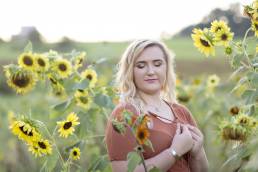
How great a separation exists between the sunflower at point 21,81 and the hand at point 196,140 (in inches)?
40.3

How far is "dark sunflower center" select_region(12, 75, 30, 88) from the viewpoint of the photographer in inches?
128

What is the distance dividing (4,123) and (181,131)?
3.79 metres

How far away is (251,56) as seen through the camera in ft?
9.35

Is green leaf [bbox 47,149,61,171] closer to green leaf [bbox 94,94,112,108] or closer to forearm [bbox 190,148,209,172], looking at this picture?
green leaf [bbox 94,94,112,108]

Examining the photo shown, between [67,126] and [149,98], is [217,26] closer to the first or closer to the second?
[149,98]

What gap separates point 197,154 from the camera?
2602 millimetres

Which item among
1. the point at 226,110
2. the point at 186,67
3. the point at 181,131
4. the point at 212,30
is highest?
the point at 212,30

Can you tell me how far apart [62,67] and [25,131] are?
67 centimetres

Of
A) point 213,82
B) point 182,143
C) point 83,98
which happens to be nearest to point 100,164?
point 83,98

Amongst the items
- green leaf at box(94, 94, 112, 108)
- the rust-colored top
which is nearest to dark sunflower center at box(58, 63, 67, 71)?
green leaf at box(94, 94, 112, 108)

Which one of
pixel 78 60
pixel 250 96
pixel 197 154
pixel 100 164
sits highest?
pixel 78 60

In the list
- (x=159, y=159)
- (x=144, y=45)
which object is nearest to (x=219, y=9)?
(x=144, y=45)

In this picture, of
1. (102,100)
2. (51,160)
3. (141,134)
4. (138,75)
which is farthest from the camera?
(102,100)

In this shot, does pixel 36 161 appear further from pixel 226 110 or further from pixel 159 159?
pixel 159 159
